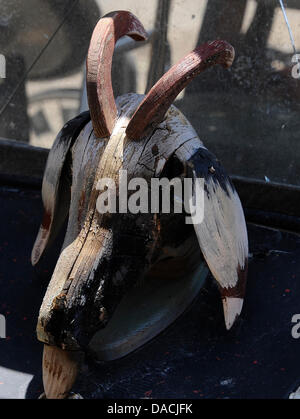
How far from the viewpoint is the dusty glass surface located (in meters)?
2.40

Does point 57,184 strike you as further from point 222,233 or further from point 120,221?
point 222,233

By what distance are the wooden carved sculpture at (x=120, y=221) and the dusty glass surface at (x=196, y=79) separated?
777 mm

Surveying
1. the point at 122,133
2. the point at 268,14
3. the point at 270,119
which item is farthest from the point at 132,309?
the point at 268,14

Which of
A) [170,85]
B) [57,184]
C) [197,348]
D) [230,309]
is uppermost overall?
[170,85]

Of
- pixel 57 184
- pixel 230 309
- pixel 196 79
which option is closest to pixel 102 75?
pixel 57 184

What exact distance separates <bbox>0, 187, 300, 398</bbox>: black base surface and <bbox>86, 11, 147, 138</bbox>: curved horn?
0.59 m

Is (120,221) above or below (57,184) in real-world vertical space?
below

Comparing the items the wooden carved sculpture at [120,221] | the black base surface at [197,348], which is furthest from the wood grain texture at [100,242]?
the black base surface at [197,348]

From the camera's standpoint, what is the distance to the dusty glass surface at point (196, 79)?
7.89 ft

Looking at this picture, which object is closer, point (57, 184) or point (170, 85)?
point (170, 85)

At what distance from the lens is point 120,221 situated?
1636mm

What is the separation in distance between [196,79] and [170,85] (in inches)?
37.2
